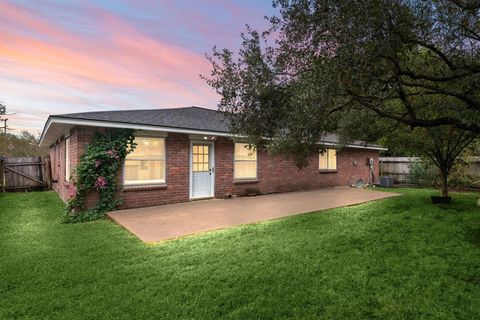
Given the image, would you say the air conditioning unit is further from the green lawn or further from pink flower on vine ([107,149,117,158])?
pink flower on vine ([107,149,117,158])

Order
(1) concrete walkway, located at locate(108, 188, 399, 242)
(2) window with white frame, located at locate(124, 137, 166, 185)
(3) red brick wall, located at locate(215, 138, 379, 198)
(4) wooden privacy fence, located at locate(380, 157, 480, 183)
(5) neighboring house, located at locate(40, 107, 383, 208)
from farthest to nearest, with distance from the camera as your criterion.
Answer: (4) wooden privacy fence, located at locate(380, 157, 480, 183) < (3) red brick wall, located at locate(215, 138, 379, 198) < (2) window with white frame, located at locate(124, 137, 166, 185) < (5) neighboring house, located at locate(40, 107, 383, 208) < (1) concrete walkway, located at locate(108, 188, 399, 242)

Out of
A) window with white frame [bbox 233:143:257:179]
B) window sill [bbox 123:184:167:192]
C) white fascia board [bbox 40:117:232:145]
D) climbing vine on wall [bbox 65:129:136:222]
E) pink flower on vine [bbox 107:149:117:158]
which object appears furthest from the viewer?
window with white frame [bbox 233:143:257:179]

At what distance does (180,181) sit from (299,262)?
6.54 metres

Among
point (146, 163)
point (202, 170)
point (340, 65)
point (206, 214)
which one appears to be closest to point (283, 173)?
point (202, 170)

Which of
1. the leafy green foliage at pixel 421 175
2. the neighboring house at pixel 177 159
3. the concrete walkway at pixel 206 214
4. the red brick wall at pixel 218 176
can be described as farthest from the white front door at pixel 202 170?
the leafy green foliage at pixel 421 175

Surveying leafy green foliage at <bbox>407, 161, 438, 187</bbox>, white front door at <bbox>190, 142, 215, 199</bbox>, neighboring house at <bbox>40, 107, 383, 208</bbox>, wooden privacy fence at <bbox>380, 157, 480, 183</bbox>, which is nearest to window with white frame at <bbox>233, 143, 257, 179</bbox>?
neighboring house at <bbox>40, 107, 383, 208</bbox>

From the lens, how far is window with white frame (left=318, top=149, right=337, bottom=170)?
15.3 metres

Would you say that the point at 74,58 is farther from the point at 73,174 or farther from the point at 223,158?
the point at 223,158

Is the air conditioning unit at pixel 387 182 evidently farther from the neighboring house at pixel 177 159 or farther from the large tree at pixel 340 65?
the large tree at pixel 340 65

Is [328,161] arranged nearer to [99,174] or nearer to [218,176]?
[218,176]

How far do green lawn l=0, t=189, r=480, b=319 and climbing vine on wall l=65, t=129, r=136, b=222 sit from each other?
123 cm

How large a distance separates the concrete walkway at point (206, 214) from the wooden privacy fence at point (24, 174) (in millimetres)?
10583

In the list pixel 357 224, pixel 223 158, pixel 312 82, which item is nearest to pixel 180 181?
pixel 223 158

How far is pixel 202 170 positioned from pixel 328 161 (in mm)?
8163
